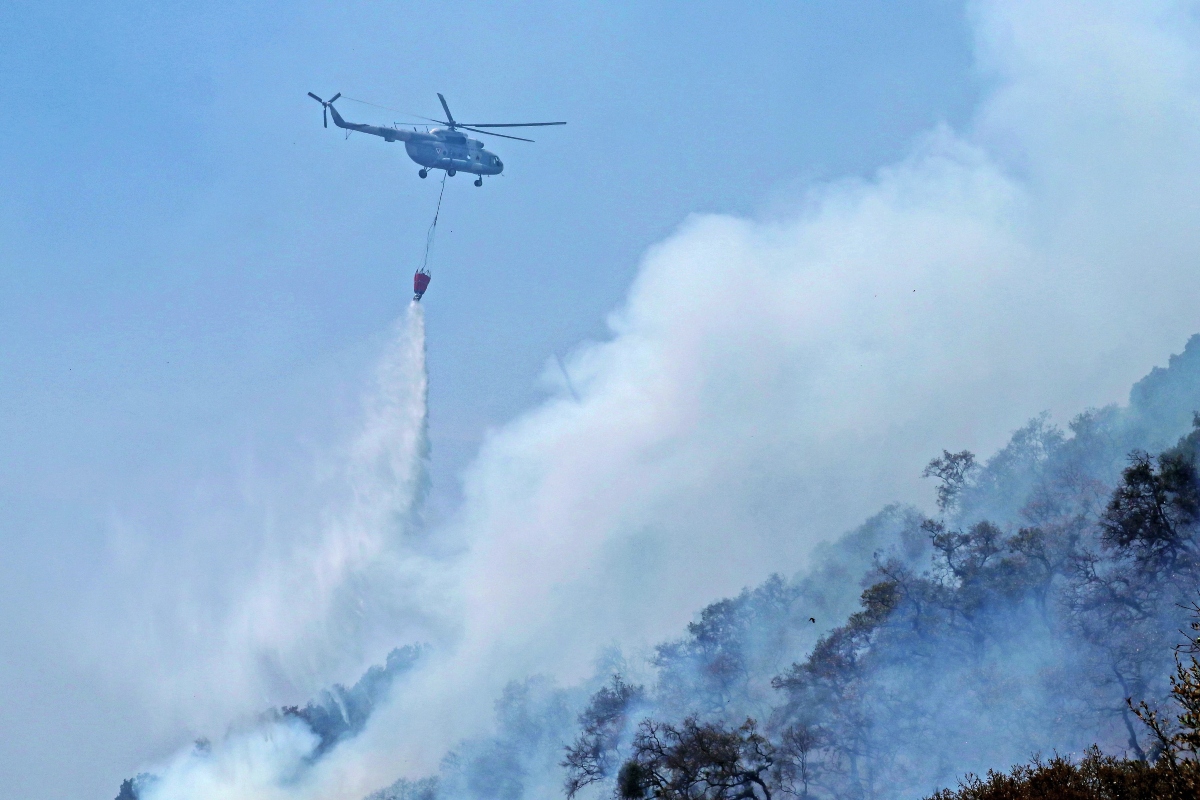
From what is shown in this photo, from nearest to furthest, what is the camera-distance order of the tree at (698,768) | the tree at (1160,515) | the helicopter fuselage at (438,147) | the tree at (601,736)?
the tree at (698,768)
the tree at (1160,515)
the tree at (601,736)
the helicopter fuselage at (438,147)

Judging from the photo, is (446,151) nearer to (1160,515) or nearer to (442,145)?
(442,145)

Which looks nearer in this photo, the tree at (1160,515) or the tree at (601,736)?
the tree at (1160,515)

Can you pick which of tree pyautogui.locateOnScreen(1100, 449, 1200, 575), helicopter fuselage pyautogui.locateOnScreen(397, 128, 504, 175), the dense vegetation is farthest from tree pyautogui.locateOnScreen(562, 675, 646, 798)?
helicopter fuselage pyautogui.locateOnScreen(397, 128, 504, 175)

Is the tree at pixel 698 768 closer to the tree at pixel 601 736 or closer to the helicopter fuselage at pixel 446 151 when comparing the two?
the tree at pixel 601 736

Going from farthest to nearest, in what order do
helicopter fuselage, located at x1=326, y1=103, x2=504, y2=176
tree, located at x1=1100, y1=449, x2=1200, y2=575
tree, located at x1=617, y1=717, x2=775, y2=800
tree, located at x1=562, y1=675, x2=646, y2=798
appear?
helicopter fuselage, located at x1=326, y1=103, x2=504, y2=176
tree, located at x1=562, y1=675, x2=646, y2=798
tree, located at x1=1100, y1=449, x2=1200, y2=575
tree, located at x1=617, y1=717, x2=775, y2=800

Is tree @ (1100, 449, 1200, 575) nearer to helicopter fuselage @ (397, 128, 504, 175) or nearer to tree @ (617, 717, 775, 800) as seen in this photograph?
tree @ (617, 717, 775, 800)

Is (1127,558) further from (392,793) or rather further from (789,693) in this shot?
(392,793)

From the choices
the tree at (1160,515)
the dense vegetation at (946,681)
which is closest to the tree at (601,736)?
the dense vegetation at (946,681)

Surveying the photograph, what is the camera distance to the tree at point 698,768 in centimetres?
6006

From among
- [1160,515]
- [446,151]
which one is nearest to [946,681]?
[1160,515]

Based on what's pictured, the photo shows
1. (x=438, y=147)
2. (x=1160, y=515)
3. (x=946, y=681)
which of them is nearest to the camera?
(x=1160, y=515)

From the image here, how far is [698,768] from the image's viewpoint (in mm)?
60594

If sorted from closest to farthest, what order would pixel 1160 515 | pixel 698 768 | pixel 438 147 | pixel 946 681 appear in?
pixel 698 768, pixel 1160 515, pixel 946 681, pixel 438 147

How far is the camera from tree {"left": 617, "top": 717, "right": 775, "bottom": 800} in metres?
60.1
